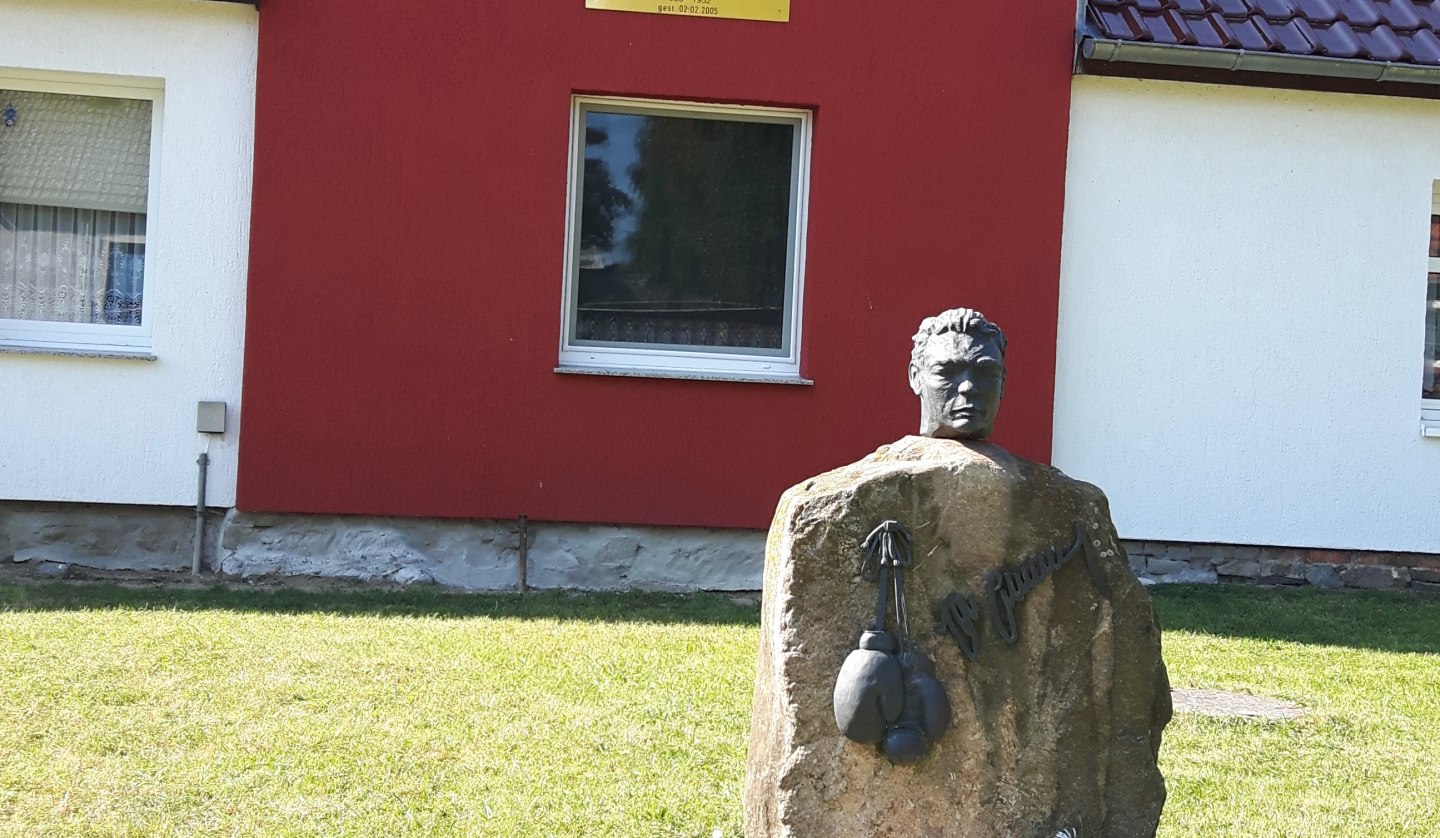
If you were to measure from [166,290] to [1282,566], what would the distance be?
674 centimetres

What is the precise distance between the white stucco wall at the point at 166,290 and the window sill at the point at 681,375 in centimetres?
194

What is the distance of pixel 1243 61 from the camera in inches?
326

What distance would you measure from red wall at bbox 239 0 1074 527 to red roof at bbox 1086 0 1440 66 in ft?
1.50

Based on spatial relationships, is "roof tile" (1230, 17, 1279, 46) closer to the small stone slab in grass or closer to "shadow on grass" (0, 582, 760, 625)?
the small stone slab in grass

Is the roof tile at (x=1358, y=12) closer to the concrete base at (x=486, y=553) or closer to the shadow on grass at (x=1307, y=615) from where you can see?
the shadow on grass at (x=1307, y=615)

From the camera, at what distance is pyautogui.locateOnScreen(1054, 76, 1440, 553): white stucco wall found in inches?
338

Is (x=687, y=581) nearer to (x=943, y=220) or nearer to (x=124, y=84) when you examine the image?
(x=943, y=220)

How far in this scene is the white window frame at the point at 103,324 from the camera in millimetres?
8211

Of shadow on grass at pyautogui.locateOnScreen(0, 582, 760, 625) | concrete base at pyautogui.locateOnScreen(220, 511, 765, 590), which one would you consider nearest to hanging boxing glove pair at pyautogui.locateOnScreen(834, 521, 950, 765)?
shadow on grass at pyautogui.locateOnScreen(0, 582, 760, 625)

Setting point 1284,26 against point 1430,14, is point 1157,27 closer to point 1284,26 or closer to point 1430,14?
point 1284,26

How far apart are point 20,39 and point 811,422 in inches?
193

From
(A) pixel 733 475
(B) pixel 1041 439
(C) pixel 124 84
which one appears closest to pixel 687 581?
(A) pixel 733 475

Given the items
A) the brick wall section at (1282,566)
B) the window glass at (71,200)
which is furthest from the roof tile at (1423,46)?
the window glass at (71,200)

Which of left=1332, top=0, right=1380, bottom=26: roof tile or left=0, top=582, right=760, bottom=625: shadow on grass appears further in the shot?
left=1332, top=0, right=1380, bottom=26: roof tile
